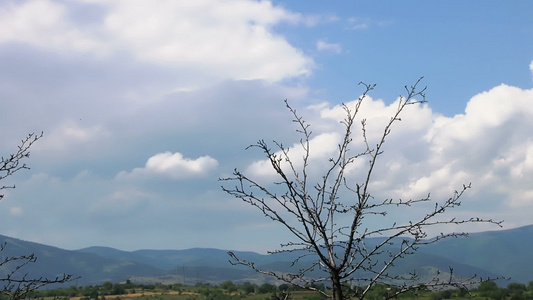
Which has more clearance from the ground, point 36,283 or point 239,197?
point 239,197

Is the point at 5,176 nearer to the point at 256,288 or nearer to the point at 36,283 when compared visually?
the point at 36,283

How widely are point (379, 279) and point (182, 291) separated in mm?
120707

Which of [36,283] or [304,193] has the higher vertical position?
[304,193]

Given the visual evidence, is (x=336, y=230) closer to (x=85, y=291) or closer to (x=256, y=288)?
(x=85, y=291)

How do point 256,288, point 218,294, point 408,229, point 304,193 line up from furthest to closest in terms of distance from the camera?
point 256,288 → point 218,294 → point 304,193 → point 408,229

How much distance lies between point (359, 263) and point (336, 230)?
23.4 inches

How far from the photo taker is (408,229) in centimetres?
680

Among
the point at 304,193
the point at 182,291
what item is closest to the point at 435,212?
the point at 304,193

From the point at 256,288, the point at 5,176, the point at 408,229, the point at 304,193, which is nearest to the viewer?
the point at 408,229

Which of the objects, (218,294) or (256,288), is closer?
(218,294)

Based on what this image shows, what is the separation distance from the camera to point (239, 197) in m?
7.20

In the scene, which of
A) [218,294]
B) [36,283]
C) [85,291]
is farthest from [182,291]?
[36,283]

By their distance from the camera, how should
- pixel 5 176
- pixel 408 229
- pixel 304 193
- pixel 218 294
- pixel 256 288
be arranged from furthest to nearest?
pixel 256 288 < pixel 218 294 < pixel 5 176 < pixel 304 193 < pixel 408 229

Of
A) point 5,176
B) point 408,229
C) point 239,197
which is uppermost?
point 5,176
